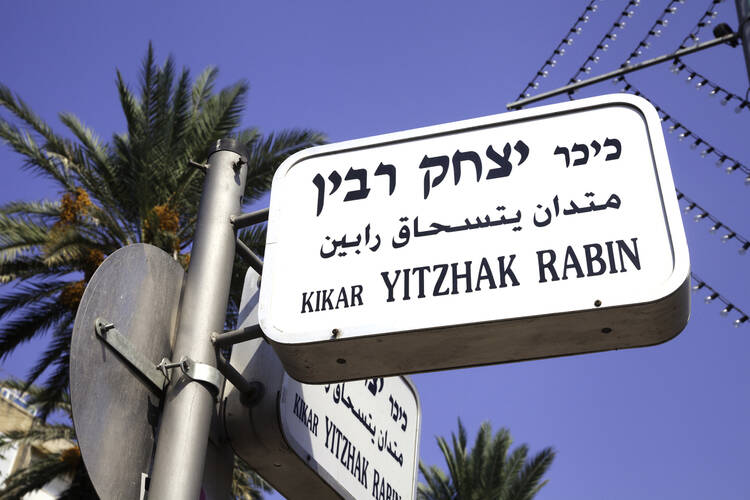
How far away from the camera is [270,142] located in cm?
1455

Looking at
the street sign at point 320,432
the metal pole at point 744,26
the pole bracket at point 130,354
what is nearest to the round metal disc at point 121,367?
the pole bracket at point 130,354

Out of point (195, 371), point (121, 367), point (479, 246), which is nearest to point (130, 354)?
point (121, 367)

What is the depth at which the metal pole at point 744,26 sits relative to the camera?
221 inches

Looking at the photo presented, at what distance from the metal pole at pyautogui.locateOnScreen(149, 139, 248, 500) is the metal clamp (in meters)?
0.02

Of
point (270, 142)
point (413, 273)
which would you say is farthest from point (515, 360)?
point (270, 142)

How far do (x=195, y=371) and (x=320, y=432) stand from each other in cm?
62

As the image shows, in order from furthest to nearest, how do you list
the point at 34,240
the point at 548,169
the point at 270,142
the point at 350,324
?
the point at 270,142 → the point at 34,240 → the point at 548,169 → the point at 350,324

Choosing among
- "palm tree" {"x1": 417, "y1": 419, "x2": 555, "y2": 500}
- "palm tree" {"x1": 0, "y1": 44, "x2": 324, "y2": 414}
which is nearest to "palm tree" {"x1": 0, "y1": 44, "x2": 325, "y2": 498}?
"palm tree" {"x1": 0, "y1": 44, "x2": 324, "y2": 414}

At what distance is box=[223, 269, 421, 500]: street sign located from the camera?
281cm

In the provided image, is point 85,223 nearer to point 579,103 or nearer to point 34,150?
point 34,150

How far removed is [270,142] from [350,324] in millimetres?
12465

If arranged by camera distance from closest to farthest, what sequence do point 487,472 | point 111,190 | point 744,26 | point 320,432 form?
point 320,432
point 744,26
point 111,190
point 487,472

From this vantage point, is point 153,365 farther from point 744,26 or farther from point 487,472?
point 487,472

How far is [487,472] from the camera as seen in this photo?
65.2 feet
